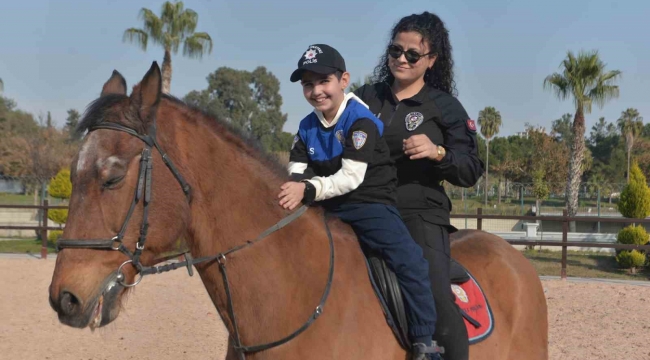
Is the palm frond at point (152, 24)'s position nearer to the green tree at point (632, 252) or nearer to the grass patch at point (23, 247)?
the grass patch at point (23, 247)

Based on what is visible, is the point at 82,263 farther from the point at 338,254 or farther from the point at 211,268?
the point at 338,254

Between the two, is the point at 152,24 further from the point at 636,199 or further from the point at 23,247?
the point at 636,199

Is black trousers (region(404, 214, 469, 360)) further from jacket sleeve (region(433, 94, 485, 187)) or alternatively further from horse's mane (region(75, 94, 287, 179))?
horse's mane (region(75, 94, 287, 179))

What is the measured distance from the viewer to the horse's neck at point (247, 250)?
8.25 ft

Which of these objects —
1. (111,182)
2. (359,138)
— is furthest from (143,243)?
(359,138)

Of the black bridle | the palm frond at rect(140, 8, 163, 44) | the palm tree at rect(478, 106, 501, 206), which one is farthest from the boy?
the palm tree at rect(478, 106, 501, 206)

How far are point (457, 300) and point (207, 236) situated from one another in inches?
59.9

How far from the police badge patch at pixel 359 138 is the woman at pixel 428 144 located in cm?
24

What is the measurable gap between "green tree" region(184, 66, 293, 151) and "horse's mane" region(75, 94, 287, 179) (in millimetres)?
39509

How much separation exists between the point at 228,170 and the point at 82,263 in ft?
2.38

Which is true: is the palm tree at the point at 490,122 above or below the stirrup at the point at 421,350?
above

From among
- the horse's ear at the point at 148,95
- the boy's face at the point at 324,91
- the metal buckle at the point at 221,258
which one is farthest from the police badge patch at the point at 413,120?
the horse's ear at the point at 148,95

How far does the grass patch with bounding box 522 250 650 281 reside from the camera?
15.1 meters

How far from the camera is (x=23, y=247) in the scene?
1858 cm
